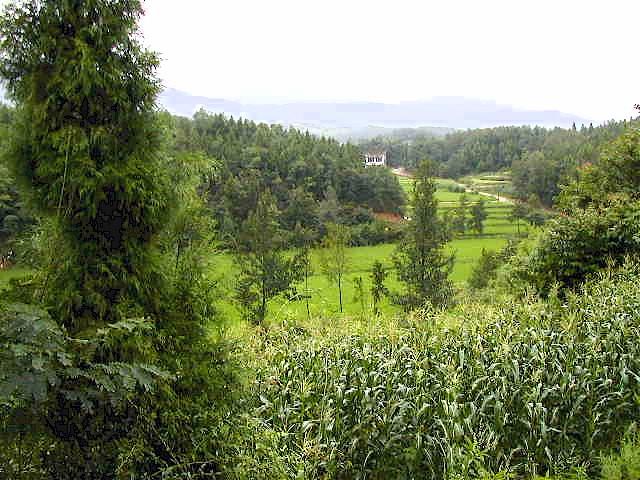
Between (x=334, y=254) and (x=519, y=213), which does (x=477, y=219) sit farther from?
(x=334, y=254)

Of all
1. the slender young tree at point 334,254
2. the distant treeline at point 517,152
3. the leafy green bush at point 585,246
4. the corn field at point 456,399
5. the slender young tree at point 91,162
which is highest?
the distant treeline at point 517,152

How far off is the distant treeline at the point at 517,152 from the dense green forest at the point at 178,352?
58639 millimetres

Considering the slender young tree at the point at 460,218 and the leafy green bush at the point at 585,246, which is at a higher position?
the leafy green bush at the point at 585,246

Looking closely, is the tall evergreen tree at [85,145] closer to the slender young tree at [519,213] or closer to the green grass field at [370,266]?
the green grass field at [370,266]

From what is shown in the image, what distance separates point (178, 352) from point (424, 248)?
16.9m

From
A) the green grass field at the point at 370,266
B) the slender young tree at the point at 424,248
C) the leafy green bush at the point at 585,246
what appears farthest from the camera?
the green grass field at the point at 370,266

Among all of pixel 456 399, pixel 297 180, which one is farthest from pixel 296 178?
pixel 456 399

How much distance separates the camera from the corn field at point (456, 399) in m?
3.80

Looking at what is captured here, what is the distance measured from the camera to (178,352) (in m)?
2.97

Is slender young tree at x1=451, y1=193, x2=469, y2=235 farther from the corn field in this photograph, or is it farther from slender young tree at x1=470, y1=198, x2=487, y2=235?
the corn field

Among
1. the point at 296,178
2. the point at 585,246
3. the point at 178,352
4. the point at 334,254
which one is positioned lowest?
the point at 334,254

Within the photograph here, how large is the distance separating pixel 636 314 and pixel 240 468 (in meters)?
5.07

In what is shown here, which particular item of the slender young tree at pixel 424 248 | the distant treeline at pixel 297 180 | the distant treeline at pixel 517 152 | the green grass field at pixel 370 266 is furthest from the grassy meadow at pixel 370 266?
the distant treeline at pixel 517 152

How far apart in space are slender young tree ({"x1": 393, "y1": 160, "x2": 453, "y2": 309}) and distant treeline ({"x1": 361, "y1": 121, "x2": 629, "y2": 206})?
45018 mm
